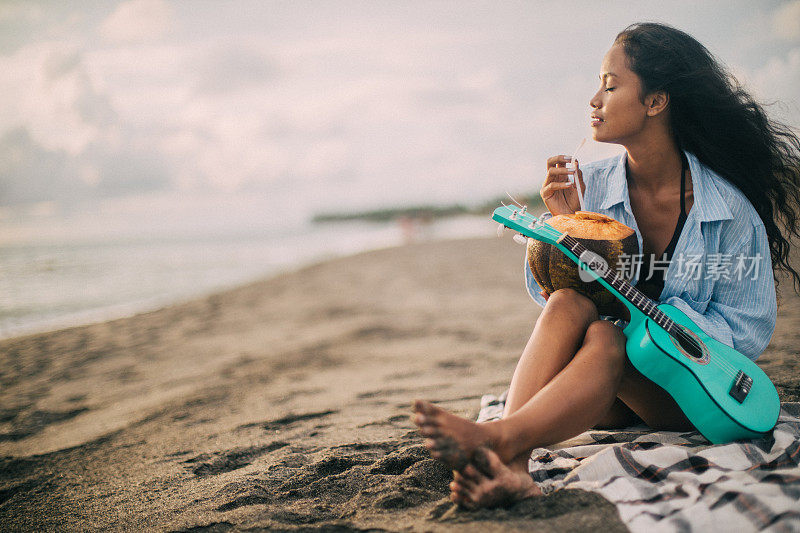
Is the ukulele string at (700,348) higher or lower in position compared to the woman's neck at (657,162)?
lower

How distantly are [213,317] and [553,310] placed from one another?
651 centimetres

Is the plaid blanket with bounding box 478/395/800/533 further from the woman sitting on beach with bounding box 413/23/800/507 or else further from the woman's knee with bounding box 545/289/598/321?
the woman's knee with bounding box 545/289/598/321

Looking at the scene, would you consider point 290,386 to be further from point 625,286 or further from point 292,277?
point 292,277

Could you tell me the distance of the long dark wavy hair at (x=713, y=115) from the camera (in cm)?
218

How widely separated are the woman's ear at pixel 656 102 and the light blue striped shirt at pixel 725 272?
1.19ft

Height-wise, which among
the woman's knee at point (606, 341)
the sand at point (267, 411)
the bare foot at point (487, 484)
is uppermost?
the woman's knee at point (606, 341)

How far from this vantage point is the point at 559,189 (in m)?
2.43

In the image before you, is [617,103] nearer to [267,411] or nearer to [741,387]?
[741,387]

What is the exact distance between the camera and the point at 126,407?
3.80 metres

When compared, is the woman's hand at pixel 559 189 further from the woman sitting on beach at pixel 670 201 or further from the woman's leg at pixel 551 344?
the woman's leg at pixel 551 344

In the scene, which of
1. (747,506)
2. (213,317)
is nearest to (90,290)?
(213,317)

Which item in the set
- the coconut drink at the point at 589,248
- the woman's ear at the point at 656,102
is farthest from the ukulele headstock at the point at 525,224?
the woman's ear at the point at 656,102

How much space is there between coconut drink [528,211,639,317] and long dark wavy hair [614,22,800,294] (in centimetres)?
58

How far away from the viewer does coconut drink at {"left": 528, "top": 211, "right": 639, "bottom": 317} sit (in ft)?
6.70
